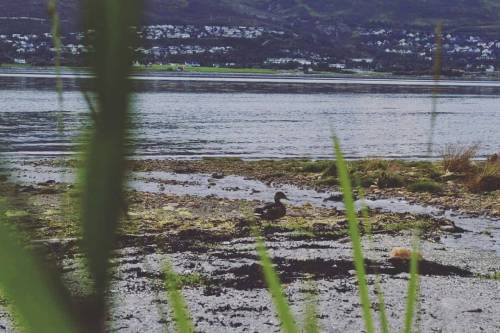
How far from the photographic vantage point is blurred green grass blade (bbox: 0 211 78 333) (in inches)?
13.0

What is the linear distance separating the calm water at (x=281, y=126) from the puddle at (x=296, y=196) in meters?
2.35

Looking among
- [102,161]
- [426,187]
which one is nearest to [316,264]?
[426,187]

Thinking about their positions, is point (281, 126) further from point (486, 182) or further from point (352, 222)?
point (352, 222)

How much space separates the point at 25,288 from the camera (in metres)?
0.34

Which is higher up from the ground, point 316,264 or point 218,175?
point 316,264

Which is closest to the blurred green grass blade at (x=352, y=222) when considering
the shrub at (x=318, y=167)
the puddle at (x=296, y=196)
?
the puddle at (x=296, y=196)

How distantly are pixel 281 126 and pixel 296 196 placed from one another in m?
48.1

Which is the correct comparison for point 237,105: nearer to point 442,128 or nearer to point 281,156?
point 442,128

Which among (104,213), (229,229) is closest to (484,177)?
(229,229)

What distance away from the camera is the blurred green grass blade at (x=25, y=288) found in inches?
13.0

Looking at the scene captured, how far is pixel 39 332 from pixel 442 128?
7750 cm

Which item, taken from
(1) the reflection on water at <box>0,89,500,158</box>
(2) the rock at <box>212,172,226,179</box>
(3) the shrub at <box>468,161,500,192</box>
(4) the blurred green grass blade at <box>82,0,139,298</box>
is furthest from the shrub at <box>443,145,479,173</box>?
(4) the blurred green grass blade at <box>82,0,139,298</box>

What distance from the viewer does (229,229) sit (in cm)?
1800

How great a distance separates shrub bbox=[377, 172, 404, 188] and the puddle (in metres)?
2.44
